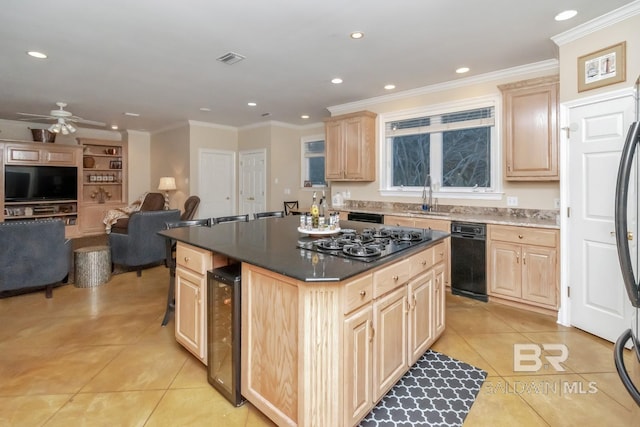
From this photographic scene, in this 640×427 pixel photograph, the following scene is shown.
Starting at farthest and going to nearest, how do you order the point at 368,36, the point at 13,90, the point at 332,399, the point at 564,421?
the point at 13,90 < the point at 368,36 < the point at 564,421 < the point at 332,399

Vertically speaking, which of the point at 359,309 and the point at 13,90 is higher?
the point at 13,90

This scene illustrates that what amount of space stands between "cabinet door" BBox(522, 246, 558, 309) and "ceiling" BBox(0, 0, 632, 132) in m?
2.03

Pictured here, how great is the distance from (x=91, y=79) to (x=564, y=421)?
5663 millimetres

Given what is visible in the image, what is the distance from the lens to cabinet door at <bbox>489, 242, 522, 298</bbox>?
3303 mm

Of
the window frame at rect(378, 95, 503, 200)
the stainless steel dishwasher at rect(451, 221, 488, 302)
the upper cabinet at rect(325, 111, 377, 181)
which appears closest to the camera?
the stainless steel dishwasher at rect(451, 221, 488, 302)

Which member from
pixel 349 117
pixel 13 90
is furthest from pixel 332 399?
pixel 13 90

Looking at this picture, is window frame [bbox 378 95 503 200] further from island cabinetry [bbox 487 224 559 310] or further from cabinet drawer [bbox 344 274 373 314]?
cabinet drawer [bbox 344 274 373 314]

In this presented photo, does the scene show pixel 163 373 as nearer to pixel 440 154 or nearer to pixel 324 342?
pixel 324 342

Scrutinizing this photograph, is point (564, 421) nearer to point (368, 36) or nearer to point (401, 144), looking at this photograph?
point (368, 36)

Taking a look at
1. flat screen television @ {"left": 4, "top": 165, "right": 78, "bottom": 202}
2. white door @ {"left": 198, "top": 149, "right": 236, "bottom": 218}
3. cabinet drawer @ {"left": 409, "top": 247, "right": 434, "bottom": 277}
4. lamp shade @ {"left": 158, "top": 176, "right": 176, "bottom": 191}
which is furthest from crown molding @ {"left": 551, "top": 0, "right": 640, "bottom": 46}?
flat screen television @ {"left": 4, "top": 165, "right": 78, "bottom": 202}

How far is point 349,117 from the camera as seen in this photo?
4.97 meters

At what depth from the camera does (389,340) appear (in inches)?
72.1

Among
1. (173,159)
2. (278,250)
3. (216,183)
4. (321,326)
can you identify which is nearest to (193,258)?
(278,250)

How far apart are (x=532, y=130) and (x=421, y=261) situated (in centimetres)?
235
